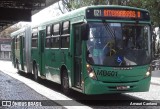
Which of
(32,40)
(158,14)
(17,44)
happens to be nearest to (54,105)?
(32,40)

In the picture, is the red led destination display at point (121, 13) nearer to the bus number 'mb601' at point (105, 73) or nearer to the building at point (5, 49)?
the bus number 'mb601' at point (105, 73)

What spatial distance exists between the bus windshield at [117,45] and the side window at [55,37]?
127 inches

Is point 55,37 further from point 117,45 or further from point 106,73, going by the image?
point 106,73

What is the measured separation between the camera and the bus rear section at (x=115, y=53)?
1054cm

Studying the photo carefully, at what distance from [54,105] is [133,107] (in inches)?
85.9

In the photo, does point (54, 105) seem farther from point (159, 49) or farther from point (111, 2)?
point (159, 49)

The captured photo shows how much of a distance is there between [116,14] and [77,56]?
1742mm

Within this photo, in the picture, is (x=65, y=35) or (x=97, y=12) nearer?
(x=97, y=12)

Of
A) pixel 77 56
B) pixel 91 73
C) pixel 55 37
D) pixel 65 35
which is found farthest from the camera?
pixel 55 37

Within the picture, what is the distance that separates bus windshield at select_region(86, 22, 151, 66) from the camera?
1059 cm

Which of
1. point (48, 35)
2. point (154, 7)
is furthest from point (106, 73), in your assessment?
point (154, 7)

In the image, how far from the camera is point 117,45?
35.2 ft

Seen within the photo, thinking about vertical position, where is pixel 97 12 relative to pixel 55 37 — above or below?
above

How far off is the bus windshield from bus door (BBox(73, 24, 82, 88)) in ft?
2.16
